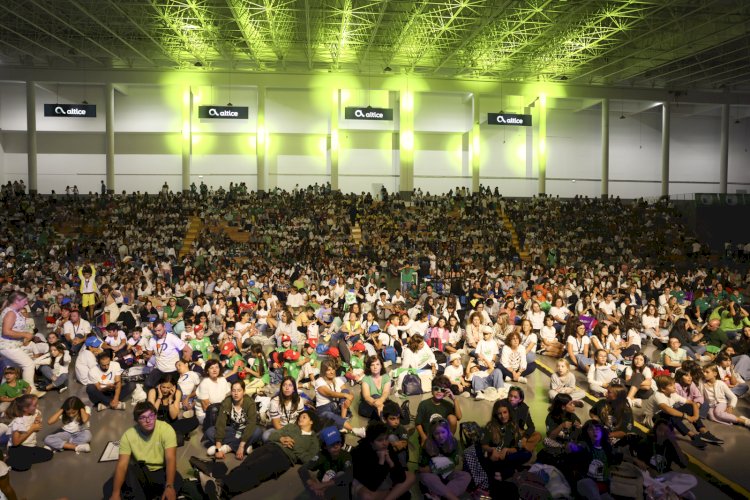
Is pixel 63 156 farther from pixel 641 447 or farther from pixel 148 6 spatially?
pixel 641 447

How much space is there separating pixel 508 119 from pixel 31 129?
24082 mm

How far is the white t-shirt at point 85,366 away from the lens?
818 centimetres

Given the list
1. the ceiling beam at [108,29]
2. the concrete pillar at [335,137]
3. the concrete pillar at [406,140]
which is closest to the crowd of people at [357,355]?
the concrete pillar at [335,137]

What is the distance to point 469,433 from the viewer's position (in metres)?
6.44

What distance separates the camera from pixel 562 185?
114ft

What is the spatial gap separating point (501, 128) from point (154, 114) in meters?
20.3

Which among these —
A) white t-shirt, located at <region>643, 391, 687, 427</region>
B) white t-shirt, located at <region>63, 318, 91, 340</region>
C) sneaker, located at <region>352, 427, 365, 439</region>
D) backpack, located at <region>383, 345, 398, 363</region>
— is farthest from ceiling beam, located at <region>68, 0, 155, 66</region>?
white t-shirt, located at <region>643, 391, 687, 427</region>

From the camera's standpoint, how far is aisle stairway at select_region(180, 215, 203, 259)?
79.4 ft

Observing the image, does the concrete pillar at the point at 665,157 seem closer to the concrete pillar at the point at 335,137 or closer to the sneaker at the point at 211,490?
the concrete pillar at the point at 335,137

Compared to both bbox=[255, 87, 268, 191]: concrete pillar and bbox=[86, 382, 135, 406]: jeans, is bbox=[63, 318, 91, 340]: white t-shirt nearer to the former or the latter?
bbox=[86, 382, 135, 406]: jeans

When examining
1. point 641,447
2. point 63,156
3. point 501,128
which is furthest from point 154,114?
point 641,447

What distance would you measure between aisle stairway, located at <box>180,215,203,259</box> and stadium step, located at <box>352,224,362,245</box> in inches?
271

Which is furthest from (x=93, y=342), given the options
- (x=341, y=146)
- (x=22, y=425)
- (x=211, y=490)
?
(x=341, y=146)

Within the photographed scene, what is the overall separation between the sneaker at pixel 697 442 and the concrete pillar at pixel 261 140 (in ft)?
86.1
